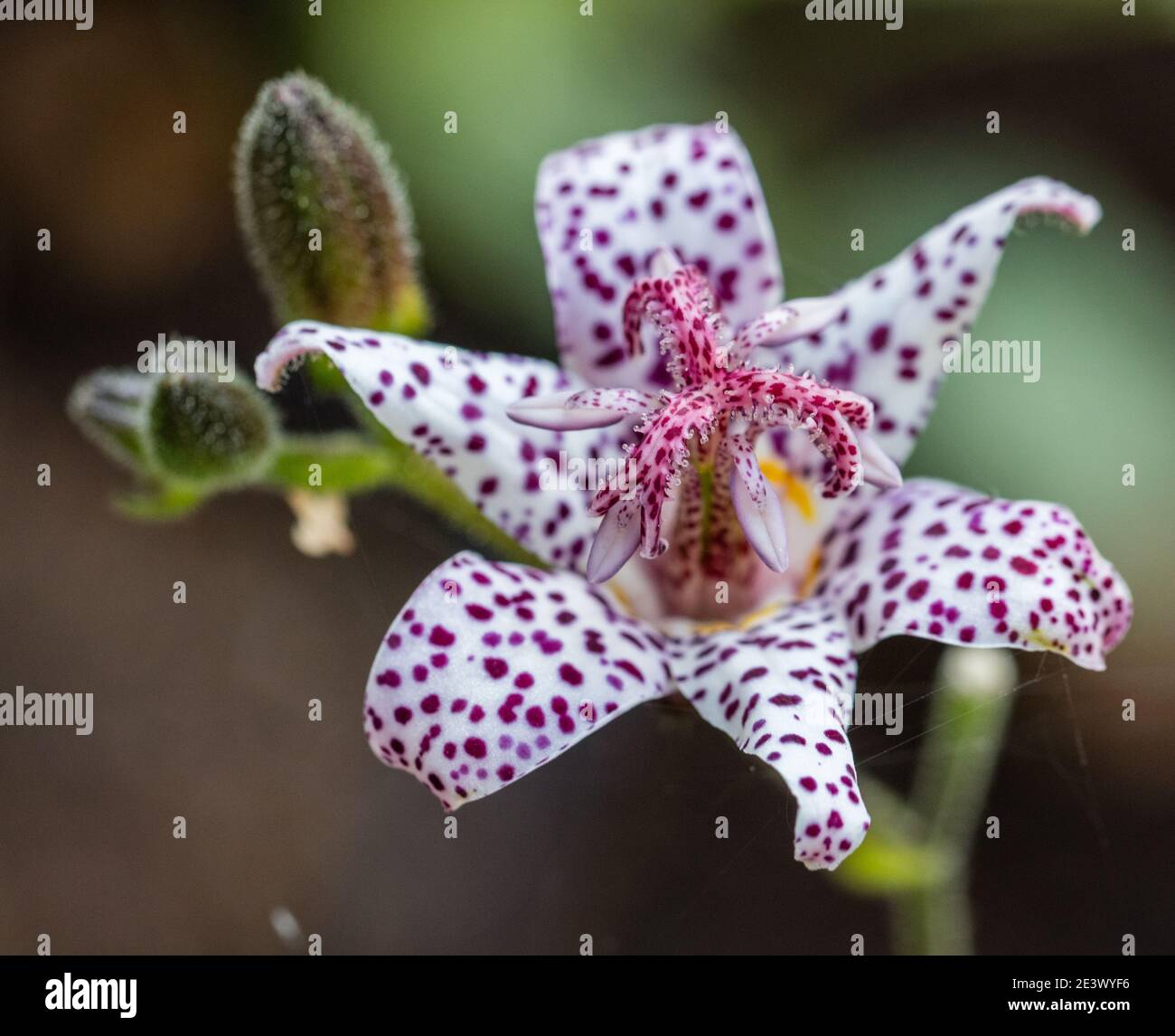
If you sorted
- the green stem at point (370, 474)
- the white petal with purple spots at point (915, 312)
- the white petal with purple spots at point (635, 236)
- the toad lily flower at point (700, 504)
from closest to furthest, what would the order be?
the toad lily flower at point (700, 504)
the white petal with purple spots at point (915, 312)
the white petal with purple spots at point (635, 236)
the green stem at point (370, 474)

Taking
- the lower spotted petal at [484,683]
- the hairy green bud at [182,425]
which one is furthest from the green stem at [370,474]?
the lower spotted petal at [484,683]

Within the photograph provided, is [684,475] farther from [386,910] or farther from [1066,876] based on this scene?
[386,910]

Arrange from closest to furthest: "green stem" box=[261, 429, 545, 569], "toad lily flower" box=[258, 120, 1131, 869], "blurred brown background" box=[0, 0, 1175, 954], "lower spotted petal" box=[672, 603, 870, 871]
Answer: "lower spotted petal" box=[672, 603, 870, 871] → "toad lily flower" box=[258, 120, 1131, 869] → "green stem" box=[261, 429, 545, 569] → "blurred brown background" box=[0, 0, 1175, 954]

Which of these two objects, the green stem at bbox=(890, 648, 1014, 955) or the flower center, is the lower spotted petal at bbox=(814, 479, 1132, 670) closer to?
the flower center

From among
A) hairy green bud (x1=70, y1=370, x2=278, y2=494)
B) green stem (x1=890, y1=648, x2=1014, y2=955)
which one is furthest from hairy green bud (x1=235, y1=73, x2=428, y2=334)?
green stem (x1=890, y1=648, x2=1014, y2=955)

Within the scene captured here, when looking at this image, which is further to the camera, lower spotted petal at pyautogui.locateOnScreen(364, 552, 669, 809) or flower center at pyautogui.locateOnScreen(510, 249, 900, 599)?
flower center at pyautogui.locateOnScreen(510, 249, 900, 599)

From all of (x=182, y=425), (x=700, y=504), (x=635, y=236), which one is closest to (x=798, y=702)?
(x=700, y=504)

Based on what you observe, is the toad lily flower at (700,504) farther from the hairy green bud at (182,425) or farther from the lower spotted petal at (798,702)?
the hairy green bud at (182,425)

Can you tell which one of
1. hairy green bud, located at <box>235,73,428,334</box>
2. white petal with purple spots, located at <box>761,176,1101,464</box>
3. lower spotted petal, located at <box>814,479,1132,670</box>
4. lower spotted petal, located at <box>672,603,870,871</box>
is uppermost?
hairy green bud, located at <box>235,73,428,334</box>

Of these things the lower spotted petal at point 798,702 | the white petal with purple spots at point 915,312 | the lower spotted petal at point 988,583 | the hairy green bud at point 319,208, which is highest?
the hairy green bud at point 319,208
